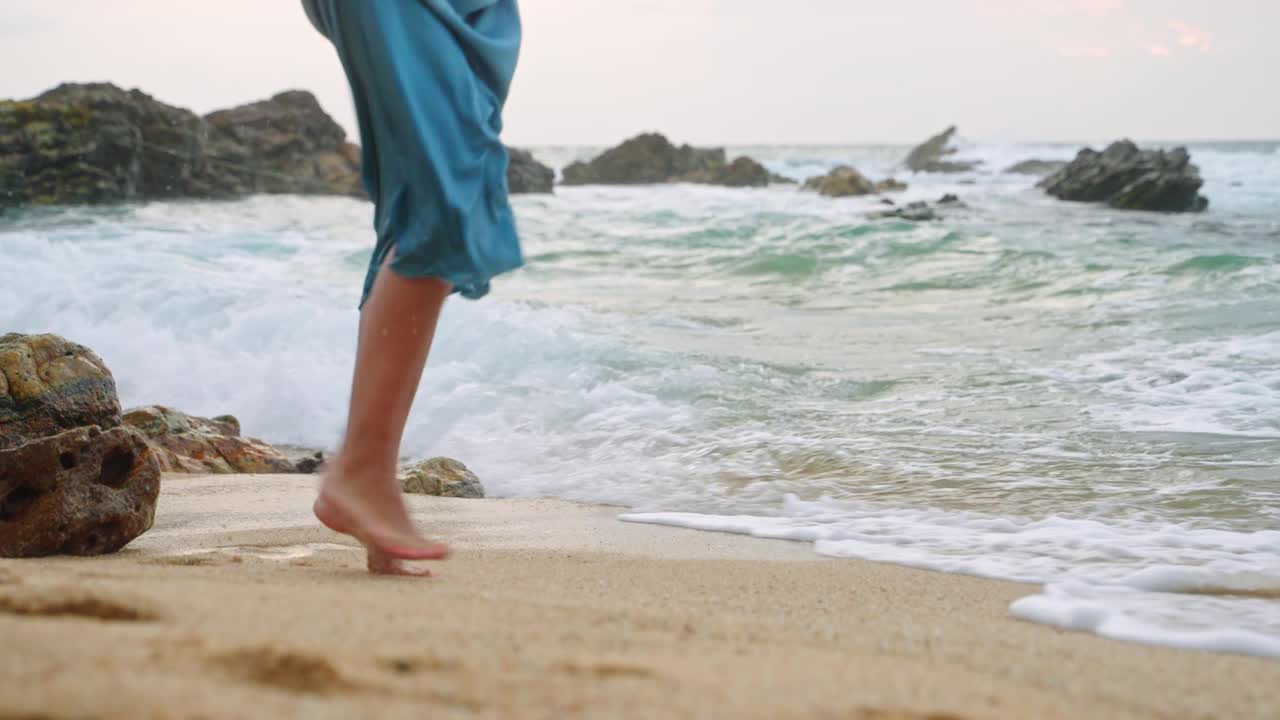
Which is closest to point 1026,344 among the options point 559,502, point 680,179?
point 559,502

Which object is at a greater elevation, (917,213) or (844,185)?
(844,185)

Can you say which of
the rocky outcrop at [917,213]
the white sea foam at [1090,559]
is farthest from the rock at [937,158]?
the white sea foam at [1090,559]

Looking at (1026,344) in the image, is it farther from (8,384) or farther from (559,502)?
(8,384)

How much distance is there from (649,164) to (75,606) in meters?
40.4

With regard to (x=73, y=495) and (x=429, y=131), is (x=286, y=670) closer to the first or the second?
(x=429, y=131)

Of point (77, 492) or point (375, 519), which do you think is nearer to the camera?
point (375, 519)

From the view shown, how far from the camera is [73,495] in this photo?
2.33m

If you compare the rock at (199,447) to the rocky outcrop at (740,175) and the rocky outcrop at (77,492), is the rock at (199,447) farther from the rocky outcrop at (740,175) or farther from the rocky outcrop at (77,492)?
the rocky outcrop at (740,175)

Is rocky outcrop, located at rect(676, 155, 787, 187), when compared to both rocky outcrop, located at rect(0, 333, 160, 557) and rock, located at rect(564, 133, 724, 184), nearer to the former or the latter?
rock, located at rect(564, 133, 724, 184)

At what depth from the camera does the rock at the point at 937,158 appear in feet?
140

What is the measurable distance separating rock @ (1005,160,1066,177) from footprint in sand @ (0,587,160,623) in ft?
124

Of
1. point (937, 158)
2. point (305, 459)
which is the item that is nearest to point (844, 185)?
Result: point (937, 158)

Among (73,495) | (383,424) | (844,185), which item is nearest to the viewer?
(383,424)

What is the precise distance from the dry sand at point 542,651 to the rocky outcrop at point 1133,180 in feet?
65.0
